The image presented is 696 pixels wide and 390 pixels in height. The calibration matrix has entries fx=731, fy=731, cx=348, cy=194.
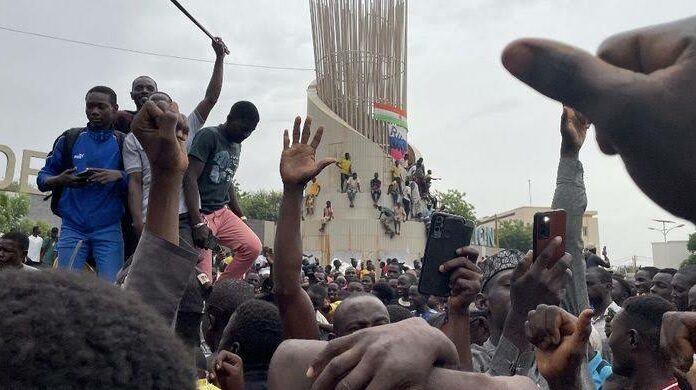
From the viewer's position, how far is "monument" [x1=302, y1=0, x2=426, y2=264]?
30.3 metres

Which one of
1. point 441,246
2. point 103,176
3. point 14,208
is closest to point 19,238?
point 103,176

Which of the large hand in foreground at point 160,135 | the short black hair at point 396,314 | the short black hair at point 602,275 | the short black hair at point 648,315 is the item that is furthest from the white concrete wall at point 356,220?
the large hand in foreground at point 160,135

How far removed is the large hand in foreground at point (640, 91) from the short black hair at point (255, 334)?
2234 mm

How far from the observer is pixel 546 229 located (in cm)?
239

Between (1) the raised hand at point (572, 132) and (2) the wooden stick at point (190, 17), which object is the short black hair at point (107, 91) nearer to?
(2) the wooden stick at point (190, 17)

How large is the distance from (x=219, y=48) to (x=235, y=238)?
143cm

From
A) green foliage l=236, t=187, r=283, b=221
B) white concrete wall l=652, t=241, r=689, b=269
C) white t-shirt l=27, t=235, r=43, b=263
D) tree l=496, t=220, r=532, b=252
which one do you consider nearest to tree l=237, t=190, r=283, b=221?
green foliage l=236, t=187, r=283, b=221

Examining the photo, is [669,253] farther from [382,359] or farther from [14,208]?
[14,208]

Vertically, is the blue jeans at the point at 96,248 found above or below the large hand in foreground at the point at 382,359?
above

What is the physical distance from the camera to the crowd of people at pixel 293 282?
82 cm

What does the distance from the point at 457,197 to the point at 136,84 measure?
2614 inches

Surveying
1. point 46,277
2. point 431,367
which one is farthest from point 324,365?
point 46,277

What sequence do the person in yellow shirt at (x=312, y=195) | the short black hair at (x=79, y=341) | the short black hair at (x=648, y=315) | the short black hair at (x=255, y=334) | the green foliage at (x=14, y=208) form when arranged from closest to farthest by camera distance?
the short black hair at (x=79, y=341), the short black hair at (x=255, y=334), the short black hair at (x=648, y=315), the person in yellow shirt at (x=312, y=195), the green foliage at (x=14, y=208)

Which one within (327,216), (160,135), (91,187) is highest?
(327,216)
